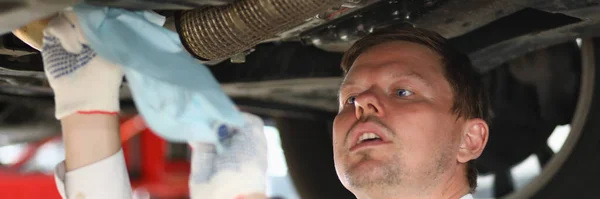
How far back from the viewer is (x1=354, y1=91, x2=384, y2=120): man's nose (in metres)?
1.22

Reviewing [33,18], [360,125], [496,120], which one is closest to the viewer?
[33,18]

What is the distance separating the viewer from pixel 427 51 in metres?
1.31

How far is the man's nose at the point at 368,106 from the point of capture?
47.9 inches

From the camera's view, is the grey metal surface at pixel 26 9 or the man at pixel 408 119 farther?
the man at pixel 408 119

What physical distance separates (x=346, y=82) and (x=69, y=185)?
0.56 m

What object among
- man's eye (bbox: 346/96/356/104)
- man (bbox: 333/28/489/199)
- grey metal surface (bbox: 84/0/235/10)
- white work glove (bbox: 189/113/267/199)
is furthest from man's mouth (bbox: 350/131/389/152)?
grey metal surface (bbox: 84/0/235/10)

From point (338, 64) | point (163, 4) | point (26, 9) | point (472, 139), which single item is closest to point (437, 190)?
point (472, 139)

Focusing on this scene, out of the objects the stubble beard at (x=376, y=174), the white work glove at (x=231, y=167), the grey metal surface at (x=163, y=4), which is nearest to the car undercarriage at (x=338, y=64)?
the grey metal surface at (x=163, y=4)

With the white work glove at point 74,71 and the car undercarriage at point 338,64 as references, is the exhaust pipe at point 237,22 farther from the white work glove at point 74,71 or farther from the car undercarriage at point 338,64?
the white work glove at point 74,71

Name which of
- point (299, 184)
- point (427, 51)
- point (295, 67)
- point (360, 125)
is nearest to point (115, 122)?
point (360, 125)

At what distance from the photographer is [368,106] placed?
1226 mm

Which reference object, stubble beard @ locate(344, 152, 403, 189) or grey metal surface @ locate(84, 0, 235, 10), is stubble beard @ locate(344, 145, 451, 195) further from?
grey metal surface @ locate(84, 0, 235, 10)

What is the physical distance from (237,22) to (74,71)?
0.61 ft

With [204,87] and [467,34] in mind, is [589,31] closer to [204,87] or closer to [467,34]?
[467,34]
